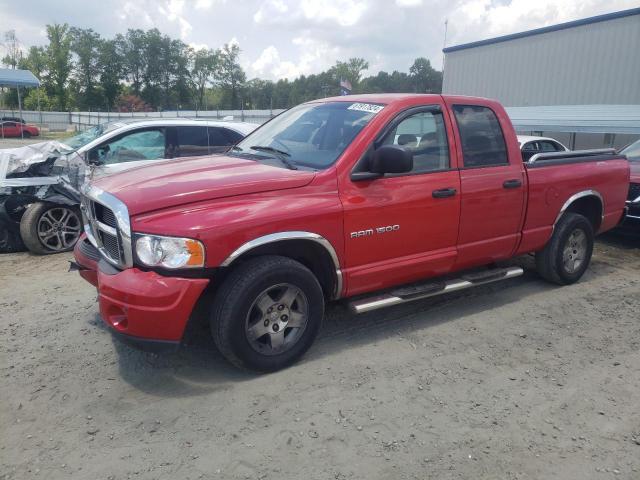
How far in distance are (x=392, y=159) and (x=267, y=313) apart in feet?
4.54

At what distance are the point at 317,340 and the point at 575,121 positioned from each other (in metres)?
12.5

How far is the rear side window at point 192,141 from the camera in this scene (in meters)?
7.23

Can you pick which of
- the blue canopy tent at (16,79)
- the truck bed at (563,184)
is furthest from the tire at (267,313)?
the blue canopy tent at (16,79)

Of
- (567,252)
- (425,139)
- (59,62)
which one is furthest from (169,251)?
(59,62)

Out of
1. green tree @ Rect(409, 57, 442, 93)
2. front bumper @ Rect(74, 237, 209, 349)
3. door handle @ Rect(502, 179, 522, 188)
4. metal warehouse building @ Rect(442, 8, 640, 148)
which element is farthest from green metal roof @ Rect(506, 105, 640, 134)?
green tree @ Rect(409, 57, 442, 93)

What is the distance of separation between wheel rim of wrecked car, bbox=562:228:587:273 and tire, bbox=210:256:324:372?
3.16m

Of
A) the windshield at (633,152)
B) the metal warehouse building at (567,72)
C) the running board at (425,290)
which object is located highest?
the metal warehouse building at (567,72)

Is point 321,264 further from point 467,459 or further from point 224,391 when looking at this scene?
point 467,459

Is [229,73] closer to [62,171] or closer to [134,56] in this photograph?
[134,56]

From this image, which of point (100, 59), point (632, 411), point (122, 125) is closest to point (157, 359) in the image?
point (632, 411)

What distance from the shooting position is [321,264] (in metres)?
3.74

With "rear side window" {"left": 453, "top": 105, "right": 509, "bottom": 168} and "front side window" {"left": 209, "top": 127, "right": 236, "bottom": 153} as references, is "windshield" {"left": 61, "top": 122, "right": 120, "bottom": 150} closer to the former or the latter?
"front side window" {"left": 209, "top": 127, "right": 236, "bottom": 153}

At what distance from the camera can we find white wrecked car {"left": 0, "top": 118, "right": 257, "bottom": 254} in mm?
6281

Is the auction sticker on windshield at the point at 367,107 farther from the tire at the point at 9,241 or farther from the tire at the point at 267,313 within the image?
the tire at the point at 9,241
